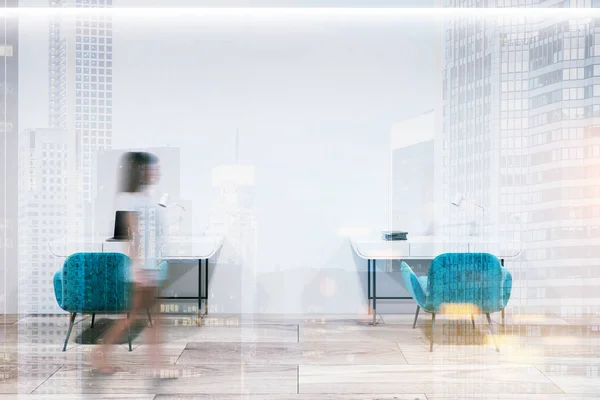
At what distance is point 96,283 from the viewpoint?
2.90m

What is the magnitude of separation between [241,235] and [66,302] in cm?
137

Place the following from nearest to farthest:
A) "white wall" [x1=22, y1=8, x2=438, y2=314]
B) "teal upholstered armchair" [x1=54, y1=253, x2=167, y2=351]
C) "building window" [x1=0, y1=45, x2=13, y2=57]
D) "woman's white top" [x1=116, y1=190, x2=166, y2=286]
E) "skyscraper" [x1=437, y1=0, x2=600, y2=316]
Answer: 1. "woman's white top" [x1=116, y1=190, x2=166, y2=286]
2. "skyscraper" [x1=437, y1=0, x2=600, y2=316]
3. "teal upholstered armchair" [x1=54, y1=253, x2=167, y2=351]
4. "building window" [x1=0, y1=45, x2=13, y2=57]
5. "white wall" [x1=22, y1=8, x2=438, y2=314]

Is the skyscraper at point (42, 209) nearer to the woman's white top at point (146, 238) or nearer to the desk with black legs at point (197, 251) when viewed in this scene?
the desk with black legs at point (197, 251)

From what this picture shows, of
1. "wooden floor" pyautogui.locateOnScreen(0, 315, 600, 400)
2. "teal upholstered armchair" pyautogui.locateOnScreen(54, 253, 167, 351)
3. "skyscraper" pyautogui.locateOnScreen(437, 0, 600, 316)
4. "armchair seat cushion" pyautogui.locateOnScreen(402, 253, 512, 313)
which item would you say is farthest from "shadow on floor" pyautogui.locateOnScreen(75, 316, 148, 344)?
"skyscraper" pyautogui.locateOnScreen(437, 0, 600, 316)

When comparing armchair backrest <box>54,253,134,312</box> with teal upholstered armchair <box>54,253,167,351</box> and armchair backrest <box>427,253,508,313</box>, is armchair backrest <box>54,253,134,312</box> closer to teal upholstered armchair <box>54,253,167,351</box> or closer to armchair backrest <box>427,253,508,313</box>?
teal upholstered armchair <box>54,253,167,351</box>

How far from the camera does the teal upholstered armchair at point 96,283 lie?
2879 millimetres

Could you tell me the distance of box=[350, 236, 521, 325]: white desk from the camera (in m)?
3.51

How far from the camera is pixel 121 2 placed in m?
3.71

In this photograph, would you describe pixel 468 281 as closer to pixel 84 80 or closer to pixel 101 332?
pixel 101 332

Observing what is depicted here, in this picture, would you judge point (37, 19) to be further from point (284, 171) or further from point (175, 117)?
point (284, 171)

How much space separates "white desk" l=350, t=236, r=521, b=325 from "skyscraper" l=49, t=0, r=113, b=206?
1.89 meters

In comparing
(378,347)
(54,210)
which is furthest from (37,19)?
(378,347)

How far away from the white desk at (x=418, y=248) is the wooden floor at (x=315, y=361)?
417 millimetres

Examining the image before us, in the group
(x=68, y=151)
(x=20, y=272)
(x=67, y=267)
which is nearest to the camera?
(x=67, y=267)
